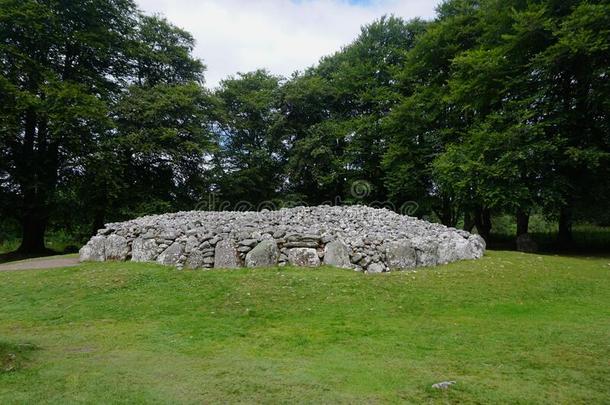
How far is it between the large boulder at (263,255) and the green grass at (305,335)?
0.66 m

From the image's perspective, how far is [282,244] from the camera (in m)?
10.9

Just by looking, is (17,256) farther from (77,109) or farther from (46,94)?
(46,94)

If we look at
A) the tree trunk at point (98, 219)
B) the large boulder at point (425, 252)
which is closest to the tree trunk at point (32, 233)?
the tree trunk at point (98, 219)

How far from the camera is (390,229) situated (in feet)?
41.2

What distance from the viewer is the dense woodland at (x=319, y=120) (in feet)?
50.5

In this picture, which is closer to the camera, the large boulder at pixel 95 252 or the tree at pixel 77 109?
the large boulder at pixel 95 252

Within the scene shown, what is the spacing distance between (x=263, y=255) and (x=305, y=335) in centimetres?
468

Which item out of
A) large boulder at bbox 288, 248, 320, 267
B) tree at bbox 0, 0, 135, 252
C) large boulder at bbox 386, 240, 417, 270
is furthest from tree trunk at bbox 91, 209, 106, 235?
large boulder at bbox 386, 240, 417, 270

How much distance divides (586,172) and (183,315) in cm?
1672

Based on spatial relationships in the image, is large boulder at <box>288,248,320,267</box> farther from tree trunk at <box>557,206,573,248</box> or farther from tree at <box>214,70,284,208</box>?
tree at <box>214,70,284,208</box>

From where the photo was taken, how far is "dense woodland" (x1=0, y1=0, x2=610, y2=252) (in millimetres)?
15398

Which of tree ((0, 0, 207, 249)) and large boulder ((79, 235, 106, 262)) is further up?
tree ((0, 0, 207, 249))

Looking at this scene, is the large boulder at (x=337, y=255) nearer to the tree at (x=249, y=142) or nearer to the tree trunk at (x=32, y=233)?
the tree trunk at (x=32, y=233)

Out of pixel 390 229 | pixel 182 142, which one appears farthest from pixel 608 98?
pixel 182 142
